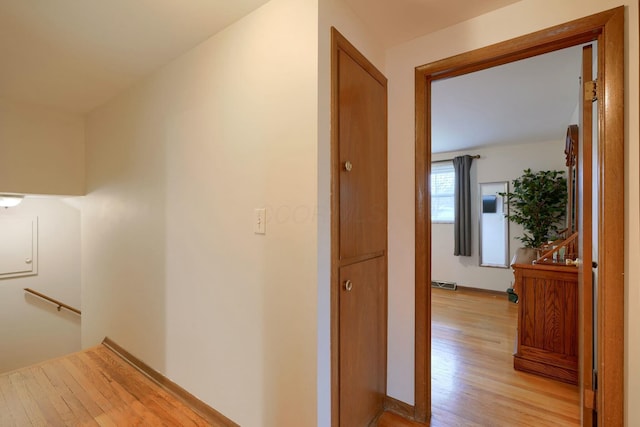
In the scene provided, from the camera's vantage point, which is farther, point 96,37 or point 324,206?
point 96,37

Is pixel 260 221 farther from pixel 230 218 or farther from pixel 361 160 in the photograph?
pixel 361 160

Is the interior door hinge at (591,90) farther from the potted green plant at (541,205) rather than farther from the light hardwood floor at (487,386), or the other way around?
the potted green plant at (541,205)

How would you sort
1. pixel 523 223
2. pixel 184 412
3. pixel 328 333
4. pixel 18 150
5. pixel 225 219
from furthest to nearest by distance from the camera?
pixel 523 223
pixel 18 150
pixel 184 412
pixel 225 219
pixel 328 333

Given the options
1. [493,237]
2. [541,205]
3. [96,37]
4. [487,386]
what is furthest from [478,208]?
[96,37]

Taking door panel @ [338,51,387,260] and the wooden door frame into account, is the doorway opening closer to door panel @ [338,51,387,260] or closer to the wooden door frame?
the wooden door frame

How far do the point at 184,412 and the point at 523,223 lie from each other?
188 inches

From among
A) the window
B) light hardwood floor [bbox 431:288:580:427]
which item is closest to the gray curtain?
the window

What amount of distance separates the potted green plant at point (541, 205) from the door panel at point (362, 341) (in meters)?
3.57

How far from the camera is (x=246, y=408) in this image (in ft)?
5.08

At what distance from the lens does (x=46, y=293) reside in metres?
3.80

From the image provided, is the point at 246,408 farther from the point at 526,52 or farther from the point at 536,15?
the point at 536,15

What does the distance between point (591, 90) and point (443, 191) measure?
4.05 metres

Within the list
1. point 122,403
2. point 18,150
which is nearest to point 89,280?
point 18,150

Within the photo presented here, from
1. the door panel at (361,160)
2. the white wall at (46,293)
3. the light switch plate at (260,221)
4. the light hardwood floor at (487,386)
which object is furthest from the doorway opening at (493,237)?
the white wall at (46,293)
